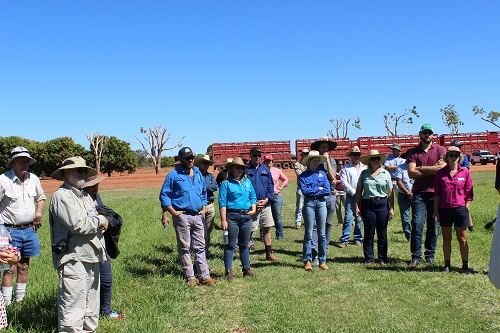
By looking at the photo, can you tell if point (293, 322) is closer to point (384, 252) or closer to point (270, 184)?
point (384, 252)

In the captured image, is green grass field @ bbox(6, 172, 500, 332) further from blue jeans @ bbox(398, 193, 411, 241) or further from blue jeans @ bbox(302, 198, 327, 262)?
blue jeans @ bbox(398, 193, 411, 241)

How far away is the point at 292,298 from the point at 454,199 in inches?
120

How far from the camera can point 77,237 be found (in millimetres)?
4680

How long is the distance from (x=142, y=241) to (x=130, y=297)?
4778 millimetres

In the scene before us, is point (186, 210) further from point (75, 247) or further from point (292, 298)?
point (75, 247)

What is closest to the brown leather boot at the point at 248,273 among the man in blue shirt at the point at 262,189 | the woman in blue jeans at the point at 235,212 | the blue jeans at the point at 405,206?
the woman in blue jeans at the point at 235,212

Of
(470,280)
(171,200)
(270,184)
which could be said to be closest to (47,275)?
(171,200)

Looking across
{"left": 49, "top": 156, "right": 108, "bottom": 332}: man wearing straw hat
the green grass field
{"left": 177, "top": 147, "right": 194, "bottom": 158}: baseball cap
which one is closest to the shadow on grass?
the green grass field

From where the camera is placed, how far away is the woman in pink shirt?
7.53 m

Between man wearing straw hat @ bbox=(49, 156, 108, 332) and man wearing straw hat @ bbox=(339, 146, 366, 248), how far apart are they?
21.1 ft

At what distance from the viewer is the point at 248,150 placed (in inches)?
1874

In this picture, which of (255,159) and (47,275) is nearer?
(47,275)

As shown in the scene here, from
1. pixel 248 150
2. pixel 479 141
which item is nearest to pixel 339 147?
pixel 248 150

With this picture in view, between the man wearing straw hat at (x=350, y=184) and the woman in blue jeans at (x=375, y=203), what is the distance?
5.28ft
